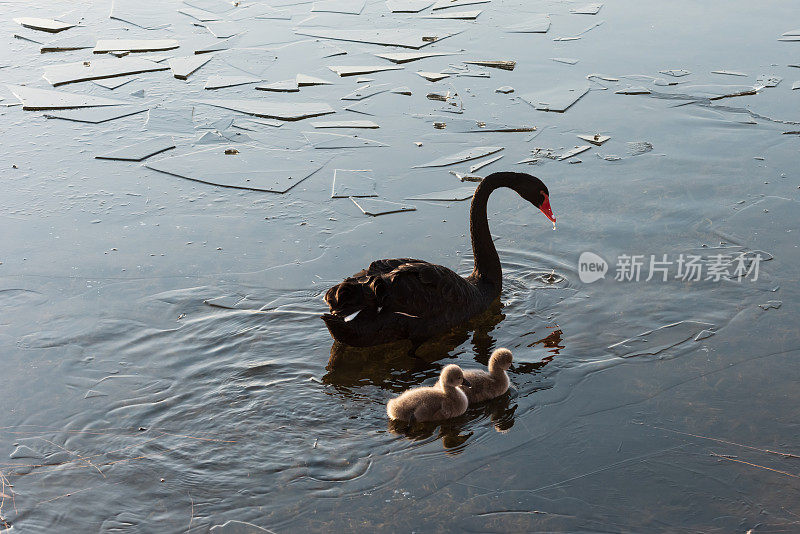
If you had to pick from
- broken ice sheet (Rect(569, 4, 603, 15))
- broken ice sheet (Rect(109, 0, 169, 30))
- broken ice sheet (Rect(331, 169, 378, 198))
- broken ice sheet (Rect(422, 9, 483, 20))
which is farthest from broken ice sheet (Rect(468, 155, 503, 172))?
broken ice sheet (Rect(109, 0, 169, 30))

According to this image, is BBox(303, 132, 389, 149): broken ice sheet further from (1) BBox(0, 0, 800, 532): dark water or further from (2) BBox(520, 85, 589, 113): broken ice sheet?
(2) BBox(520, 85, 589, 113): broken ice sheet

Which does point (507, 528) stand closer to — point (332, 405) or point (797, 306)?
point (332, 405)

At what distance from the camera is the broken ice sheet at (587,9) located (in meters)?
11.1

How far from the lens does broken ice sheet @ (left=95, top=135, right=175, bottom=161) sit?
24.0ft

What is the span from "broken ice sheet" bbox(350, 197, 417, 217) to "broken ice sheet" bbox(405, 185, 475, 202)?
0.15 meters

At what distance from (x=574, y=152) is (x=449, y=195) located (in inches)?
50.1

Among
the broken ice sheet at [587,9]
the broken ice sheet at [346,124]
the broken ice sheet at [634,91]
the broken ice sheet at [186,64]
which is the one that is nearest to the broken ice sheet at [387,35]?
the broken ice sheet at [186,64]

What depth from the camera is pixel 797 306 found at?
496 cm

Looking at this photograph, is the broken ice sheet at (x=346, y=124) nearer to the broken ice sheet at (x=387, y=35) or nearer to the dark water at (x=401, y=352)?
the dark water at (x=401, y=352)

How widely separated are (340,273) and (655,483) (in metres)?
2.51

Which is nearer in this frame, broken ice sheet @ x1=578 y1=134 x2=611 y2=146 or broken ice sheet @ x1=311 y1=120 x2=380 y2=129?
broken ice sheet @ x1=578 y1=134 x2=611 y2=146

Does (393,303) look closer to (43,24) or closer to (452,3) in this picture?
(452,3)

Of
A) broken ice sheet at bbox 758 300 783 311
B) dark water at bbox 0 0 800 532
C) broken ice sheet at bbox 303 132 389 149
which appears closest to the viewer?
dark water at bbox 0 0 800 532

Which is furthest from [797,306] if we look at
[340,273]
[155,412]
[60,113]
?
[60,113]
